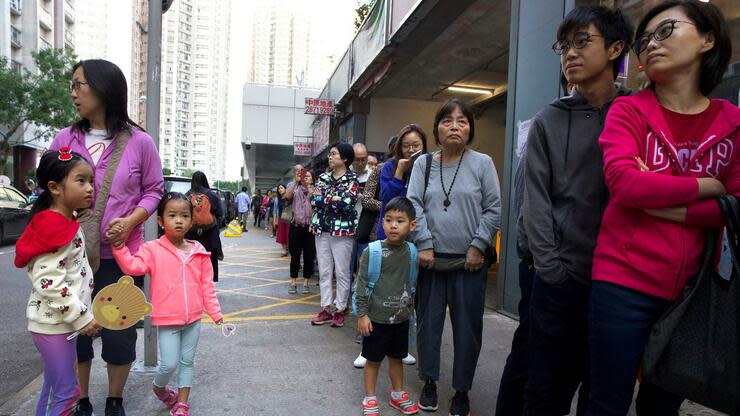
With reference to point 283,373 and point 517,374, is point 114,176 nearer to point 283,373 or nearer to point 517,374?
point 283,373

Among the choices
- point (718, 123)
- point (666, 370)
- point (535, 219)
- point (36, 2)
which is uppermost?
point (36, 2)

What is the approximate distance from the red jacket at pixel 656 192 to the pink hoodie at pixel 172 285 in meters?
2.24

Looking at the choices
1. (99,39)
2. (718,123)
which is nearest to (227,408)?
(718,123)

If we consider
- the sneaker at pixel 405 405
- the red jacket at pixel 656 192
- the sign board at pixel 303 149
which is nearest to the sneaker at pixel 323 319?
the sneaker at pixel 405 405

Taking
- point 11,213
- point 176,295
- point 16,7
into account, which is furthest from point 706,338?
point 16,7

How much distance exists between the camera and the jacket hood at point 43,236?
81.5 inches

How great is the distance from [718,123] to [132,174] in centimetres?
275

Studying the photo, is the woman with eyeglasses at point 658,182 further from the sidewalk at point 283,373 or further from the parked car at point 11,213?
the parked car at point 11,213

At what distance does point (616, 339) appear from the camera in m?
1.60

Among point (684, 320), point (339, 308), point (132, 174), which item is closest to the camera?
point (684, 320)

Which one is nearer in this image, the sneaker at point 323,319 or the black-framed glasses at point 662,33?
the black-framed glasses at point 662,33

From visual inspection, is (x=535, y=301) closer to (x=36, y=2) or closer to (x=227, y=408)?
(x=227, y=408)

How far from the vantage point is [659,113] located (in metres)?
1.64

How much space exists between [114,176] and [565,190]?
231 cm
